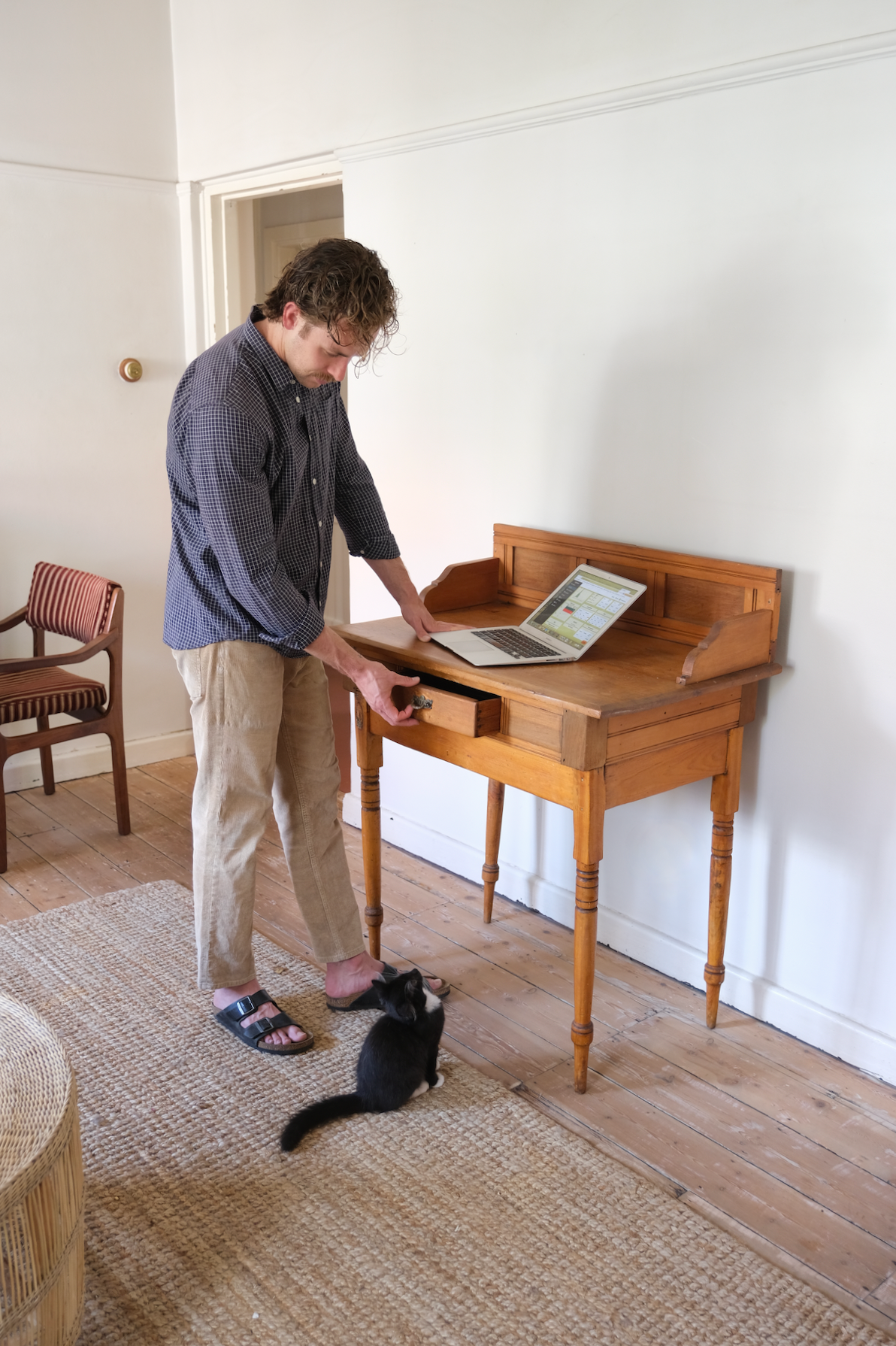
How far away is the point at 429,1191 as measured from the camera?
1847 millimetres

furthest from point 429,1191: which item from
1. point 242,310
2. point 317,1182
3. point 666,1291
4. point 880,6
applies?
point 242,310

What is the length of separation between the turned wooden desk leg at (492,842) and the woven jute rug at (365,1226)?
0.59 m

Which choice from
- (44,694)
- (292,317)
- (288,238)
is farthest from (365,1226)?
(288,238)

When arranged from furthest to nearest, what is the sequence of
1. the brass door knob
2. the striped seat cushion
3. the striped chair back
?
the brass door knob → the striped chair back → the striped seat cushion

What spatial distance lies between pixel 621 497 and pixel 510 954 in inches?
43.3

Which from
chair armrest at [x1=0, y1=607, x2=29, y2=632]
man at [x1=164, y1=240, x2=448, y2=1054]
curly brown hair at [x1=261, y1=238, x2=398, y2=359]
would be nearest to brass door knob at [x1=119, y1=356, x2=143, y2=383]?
chair armrest at [x1=0, y1=607, x2=29, y2=632]

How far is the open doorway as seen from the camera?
3787 millimetres

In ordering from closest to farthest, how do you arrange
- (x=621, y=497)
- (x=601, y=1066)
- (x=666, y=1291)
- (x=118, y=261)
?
(x=666, y=1291)
(x=601, y=1066)
(x=621, y=497)
(x=118, y=261)

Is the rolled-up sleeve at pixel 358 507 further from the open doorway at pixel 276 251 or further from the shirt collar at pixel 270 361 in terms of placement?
the open doorway at pixel 276 251

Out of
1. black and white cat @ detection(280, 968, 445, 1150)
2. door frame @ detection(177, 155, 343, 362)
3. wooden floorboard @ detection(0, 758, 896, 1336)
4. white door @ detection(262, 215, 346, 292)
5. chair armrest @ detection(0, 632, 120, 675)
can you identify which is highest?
white door @ detection(262, 215, 346, 292)

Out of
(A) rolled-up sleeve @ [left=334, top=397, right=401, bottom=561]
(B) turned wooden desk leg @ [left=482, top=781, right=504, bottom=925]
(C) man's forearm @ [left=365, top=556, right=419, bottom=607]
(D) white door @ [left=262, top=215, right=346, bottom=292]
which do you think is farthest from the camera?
(D) white door @ [left=262, top=215, right=346, bottom=292]

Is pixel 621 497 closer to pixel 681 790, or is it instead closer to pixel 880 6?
pixel 681 790

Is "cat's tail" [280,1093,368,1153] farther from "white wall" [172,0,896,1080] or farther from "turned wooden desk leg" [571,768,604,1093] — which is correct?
"white wall" [172,0,896,1080]

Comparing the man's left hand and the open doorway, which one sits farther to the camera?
the open doorway
